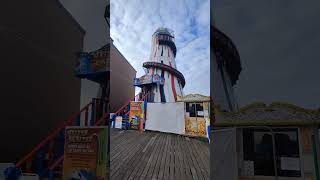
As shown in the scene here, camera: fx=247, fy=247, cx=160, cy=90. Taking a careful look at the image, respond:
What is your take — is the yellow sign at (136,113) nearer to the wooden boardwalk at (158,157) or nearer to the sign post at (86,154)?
the wooden boardwalk at (158,157)

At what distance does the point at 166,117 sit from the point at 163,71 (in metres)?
0.23

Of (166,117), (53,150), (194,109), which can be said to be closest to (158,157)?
(166,117)

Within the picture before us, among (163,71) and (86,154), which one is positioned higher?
(163,71)

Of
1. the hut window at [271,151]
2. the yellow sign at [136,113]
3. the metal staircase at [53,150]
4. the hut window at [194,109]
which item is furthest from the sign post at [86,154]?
the hut window at [271,151]

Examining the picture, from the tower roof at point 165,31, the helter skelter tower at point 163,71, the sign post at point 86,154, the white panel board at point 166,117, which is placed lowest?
the sign post at point 86,154

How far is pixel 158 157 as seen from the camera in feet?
4.11

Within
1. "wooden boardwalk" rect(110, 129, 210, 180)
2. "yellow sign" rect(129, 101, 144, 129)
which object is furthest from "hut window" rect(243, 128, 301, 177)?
"yellow sign" rect(129, 101, 144, 129)

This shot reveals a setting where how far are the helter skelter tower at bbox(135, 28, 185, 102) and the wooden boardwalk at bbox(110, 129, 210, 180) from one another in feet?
0.68

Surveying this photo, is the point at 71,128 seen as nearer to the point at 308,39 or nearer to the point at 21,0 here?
the point at 21,0

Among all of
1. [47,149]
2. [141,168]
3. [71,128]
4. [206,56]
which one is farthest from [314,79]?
[47,149]

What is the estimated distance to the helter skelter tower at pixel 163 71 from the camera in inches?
46.8

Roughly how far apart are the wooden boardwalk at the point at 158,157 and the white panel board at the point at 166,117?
0.11 ft

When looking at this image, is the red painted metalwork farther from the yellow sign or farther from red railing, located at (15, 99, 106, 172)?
the yellow sign

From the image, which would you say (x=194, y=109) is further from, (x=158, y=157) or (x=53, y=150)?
(x=53, y=150)
